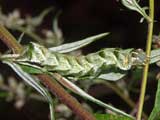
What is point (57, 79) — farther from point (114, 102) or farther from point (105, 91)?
point (114, 102)

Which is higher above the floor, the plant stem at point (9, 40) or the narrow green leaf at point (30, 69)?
the plant stem at point (9, 40)

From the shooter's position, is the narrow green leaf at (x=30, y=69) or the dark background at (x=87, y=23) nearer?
the narrow green leaf at (x=30, y=69)

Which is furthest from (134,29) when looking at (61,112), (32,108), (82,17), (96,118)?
(96,118)

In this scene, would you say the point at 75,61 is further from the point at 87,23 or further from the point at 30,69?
the point at 87,23

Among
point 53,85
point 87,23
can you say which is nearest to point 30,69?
point 53,85

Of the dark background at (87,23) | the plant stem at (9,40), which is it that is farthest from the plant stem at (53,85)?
the dark background at (87,23)

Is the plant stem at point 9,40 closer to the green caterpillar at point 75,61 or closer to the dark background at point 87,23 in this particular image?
the green caterpillar at point 75,61

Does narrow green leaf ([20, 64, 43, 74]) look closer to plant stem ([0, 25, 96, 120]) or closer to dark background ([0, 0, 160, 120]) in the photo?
plant stem ([0, 25, 96, 120])
